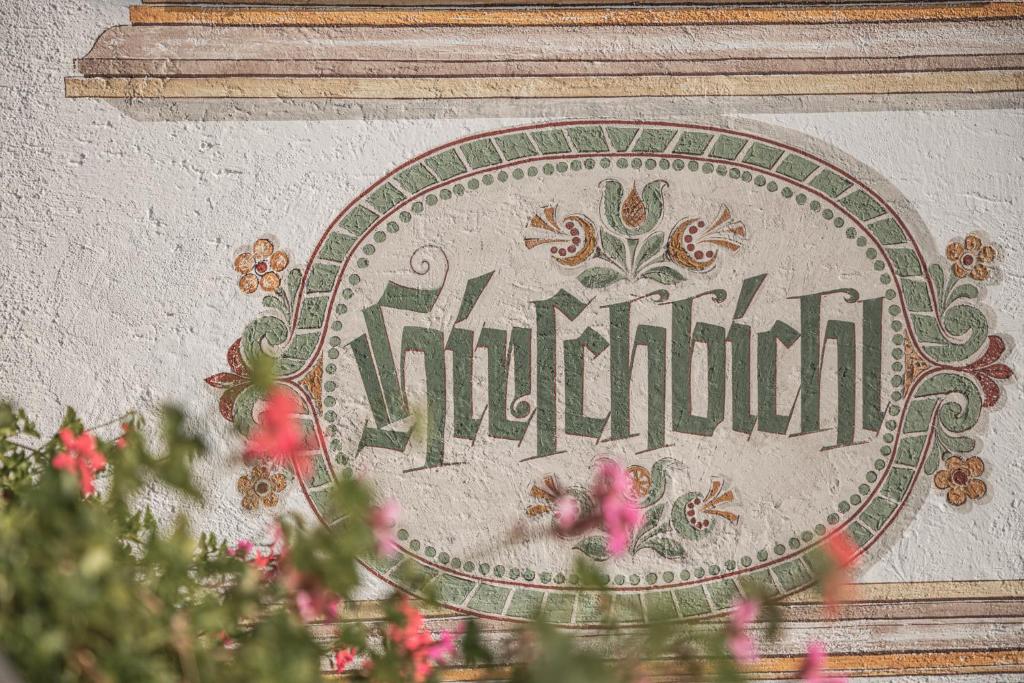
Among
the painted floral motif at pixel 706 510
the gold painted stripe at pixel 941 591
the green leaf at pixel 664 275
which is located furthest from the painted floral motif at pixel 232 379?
the gold painted stripe at pixel 941 591

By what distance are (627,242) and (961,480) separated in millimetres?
962

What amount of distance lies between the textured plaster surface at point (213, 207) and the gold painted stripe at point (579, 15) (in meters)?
0.19

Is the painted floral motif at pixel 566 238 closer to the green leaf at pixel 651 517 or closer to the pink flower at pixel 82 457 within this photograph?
A: the green leaf at pixel 651 517

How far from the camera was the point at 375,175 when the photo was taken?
7.86ft

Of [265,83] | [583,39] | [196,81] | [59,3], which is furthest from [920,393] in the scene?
[59,3]

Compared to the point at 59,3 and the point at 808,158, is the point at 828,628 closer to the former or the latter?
the point at 808,158

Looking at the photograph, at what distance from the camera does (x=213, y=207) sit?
7.80 feet

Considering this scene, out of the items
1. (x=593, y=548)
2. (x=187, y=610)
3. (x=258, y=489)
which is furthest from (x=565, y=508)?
(x=187, y=610)

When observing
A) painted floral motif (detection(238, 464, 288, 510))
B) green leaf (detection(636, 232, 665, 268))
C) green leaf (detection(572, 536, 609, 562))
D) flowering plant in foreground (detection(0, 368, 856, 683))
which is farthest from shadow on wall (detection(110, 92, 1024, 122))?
flowering plant in foreground (detection(0, 368, 856, 683))

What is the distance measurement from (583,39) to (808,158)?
608 mm

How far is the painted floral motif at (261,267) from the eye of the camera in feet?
7.79

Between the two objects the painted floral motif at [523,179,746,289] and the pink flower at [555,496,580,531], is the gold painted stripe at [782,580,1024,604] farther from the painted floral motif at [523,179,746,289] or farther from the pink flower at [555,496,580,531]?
the painted floral motif at [523,179,746,289]

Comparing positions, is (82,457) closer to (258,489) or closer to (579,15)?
(258,489)

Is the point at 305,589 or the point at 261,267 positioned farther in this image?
the point at 261,267
